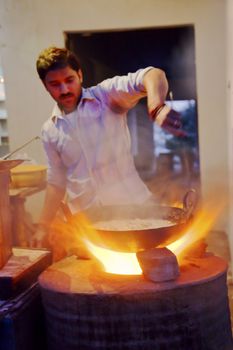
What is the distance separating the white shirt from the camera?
2697 mm

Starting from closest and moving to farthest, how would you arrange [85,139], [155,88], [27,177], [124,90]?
[155,88], [124,90], [85,139], [27,177]

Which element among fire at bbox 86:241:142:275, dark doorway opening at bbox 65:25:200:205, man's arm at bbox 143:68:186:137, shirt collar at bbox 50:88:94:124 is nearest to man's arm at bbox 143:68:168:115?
man's arm at bbox 143:68:186:137

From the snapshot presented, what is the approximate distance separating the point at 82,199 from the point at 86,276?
38.5 inches

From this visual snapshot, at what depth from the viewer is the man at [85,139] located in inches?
98.7

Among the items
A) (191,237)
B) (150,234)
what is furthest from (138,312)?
(191,237)

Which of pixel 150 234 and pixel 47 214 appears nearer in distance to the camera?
pixel 150 234

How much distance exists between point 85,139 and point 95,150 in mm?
93

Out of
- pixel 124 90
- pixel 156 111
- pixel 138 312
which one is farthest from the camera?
pixel 124 90

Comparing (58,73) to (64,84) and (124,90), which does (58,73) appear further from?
(124,90)

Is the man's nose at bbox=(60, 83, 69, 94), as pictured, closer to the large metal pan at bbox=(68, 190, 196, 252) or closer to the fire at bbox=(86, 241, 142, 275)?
the large metal pan at bbox=(68, 190, 196, 252)

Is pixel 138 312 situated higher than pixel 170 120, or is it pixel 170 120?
pixel 170 120

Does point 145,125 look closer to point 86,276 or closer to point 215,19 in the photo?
point 215,19

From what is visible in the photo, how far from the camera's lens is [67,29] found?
4590 mm

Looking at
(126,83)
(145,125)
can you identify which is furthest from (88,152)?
(145,125)
